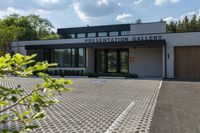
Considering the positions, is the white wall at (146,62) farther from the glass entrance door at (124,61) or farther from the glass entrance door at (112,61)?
the glass entrance door at (112,61)

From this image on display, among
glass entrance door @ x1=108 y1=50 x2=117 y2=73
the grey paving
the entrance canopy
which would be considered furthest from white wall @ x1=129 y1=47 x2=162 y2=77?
the grey paving

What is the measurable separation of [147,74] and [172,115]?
722 inches

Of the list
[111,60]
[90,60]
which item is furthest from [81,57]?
[111,60]

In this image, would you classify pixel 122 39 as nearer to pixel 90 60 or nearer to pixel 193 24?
pixel 90 60

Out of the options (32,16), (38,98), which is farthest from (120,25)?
(38,98)

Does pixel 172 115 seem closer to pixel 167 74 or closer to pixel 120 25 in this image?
pixel 167 74

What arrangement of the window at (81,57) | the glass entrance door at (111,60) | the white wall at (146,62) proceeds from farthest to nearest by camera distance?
the glass entrance door at (111,60), the window at (81,57), the white wall at (146,62)

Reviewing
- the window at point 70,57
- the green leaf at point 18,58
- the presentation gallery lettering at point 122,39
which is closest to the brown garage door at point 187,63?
the presentation gallery lettering at point 122,39

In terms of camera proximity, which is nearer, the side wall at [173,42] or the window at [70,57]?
the side wall at [173,42]

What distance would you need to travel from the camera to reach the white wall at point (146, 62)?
25.4 m

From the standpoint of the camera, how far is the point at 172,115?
7598 millimetres

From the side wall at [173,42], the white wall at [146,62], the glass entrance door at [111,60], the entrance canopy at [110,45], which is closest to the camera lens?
the side wall at [173,42]

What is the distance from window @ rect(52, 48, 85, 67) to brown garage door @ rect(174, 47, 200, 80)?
347 inches

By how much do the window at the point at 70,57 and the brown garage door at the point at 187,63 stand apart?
8.80 metres
